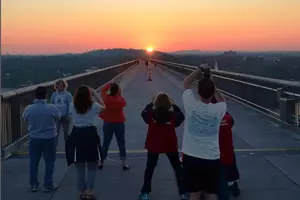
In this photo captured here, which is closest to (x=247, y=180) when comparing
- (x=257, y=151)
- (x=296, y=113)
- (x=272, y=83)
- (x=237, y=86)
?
(x=257, y=151)

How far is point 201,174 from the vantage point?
5359mm

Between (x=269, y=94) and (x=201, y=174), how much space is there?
9946 millimetres

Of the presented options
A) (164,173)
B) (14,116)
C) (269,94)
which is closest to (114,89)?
(164,173)

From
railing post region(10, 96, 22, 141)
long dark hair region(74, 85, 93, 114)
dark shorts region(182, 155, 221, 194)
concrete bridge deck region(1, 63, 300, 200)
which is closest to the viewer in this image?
dark shorts region(182, 155, 221, 194)

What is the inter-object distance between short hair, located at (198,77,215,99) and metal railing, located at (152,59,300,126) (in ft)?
24.2

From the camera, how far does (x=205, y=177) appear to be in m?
5.37

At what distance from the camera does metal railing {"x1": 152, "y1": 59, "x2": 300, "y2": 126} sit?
13.0m

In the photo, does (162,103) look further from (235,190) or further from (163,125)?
(235,190)

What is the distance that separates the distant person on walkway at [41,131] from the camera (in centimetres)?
720

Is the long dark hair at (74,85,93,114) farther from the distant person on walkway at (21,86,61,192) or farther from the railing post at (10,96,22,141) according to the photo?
the railing post at (10,96,22,141)

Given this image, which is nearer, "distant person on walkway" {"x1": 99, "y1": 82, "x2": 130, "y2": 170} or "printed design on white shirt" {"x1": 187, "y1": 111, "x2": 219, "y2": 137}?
"printed design on white shirt" {"x1": 187, "y1": 111, "x2": 219, "y2": 137}

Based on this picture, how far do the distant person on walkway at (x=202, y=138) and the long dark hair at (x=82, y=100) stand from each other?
1833 millimetres

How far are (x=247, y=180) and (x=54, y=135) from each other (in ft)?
9.67

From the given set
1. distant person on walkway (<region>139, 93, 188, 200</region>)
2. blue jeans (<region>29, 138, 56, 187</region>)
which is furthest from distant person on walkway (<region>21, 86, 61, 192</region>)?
distant person on walkway (<region>139, 93, 188, 200</region>)
